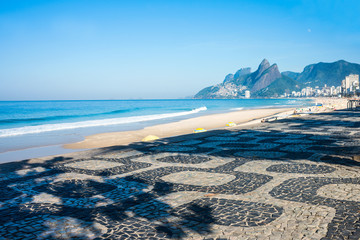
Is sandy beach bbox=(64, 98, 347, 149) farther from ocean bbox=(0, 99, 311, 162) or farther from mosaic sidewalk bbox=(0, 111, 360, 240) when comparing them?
mosaic sidewalk bbox=(0, 111, 360, 240)

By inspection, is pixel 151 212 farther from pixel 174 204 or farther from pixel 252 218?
pixel 252 218

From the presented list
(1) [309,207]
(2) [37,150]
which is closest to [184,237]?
(1) [309,207]

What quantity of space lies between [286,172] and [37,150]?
462 inches

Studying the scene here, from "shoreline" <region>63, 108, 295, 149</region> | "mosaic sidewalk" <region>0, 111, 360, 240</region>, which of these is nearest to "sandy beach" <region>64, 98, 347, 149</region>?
"shoreline" <region>63, 108, 295, 149</region>

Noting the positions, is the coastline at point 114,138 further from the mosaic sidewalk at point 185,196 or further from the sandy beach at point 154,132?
the mosaic sidewalk at point 185,196

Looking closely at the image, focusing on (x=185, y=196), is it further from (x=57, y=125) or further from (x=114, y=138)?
(x=57, y=125)

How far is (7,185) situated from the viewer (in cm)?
537

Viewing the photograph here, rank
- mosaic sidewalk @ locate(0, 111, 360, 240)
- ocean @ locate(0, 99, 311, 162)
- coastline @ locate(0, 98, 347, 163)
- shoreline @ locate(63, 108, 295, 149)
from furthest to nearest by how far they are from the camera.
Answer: shoreline @ locate(63, 108, 295, 149) < ocean @ locate(0, 99, 311, 162) < coastline @ locate(0, 98, 347, 163) < mosaic sidewalk @ locate(0, 111, 360, 240)

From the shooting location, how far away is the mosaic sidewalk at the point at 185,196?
131 inches

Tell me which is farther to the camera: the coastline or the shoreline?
the shoreline

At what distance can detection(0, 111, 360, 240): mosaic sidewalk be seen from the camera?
3.32m

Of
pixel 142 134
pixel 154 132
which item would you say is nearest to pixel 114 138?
pixel 142 134

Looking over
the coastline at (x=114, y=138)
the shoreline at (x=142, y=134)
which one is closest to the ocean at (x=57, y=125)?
the coastline at (x=114, y=138)

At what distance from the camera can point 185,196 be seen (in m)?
4.55
